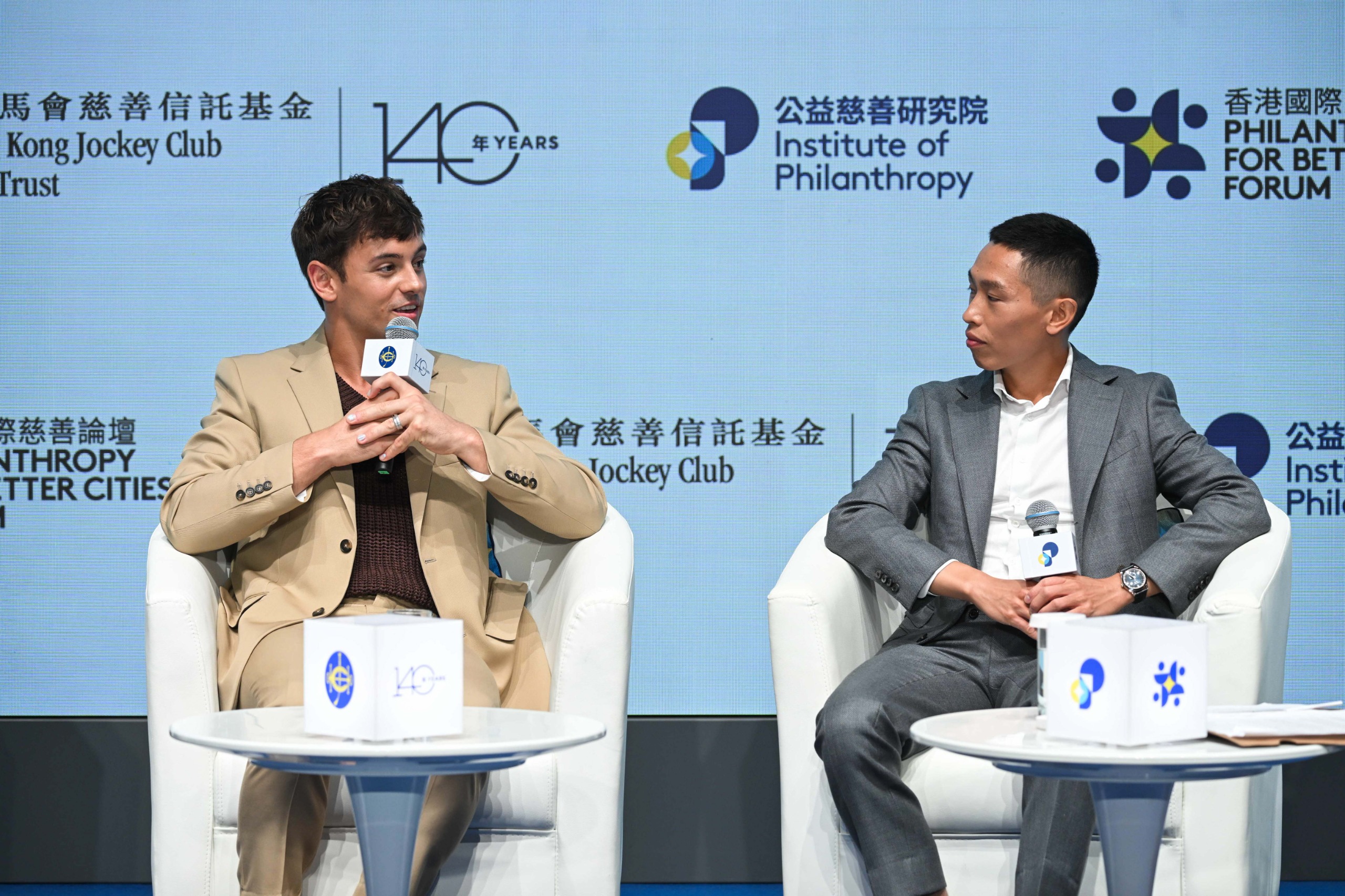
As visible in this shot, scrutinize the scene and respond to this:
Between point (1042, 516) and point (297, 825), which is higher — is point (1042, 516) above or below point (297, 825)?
above

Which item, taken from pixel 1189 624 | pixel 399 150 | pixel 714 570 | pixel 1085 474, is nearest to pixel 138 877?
pixel 714 570

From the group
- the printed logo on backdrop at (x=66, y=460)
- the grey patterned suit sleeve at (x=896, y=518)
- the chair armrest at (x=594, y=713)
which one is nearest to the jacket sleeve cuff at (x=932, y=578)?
the grey patterned suit sleeve at (x=896, y=518)

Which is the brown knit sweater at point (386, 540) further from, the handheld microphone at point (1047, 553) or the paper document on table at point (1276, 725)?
the paper document on table at point (1276, 725)

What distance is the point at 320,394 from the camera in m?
2.85

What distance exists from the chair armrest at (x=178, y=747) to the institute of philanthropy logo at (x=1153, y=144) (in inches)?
99.8

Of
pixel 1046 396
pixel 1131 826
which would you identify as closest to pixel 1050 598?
pixel 1046 396

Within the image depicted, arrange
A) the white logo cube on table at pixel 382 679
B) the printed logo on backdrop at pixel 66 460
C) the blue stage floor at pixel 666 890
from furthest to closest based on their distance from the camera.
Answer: the printed logo on backdrop at pixel 66 460
the blue stage floor at pixel 666 890
the white logo cube on table at pixel 382 679

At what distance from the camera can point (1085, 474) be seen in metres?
2.83

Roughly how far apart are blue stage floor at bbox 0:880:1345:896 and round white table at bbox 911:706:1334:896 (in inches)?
63.5

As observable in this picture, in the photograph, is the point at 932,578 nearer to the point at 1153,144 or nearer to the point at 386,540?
the point at 386,540

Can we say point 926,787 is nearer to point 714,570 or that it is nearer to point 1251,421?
point 714,570

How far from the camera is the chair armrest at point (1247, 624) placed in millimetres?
2453

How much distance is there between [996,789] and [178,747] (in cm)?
146

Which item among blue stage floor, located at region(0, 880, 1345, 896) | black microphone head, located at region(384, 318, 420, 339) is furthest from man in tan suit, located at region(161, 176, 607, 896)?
blue stage floor, located at region(0, 880, 1345, 896)
